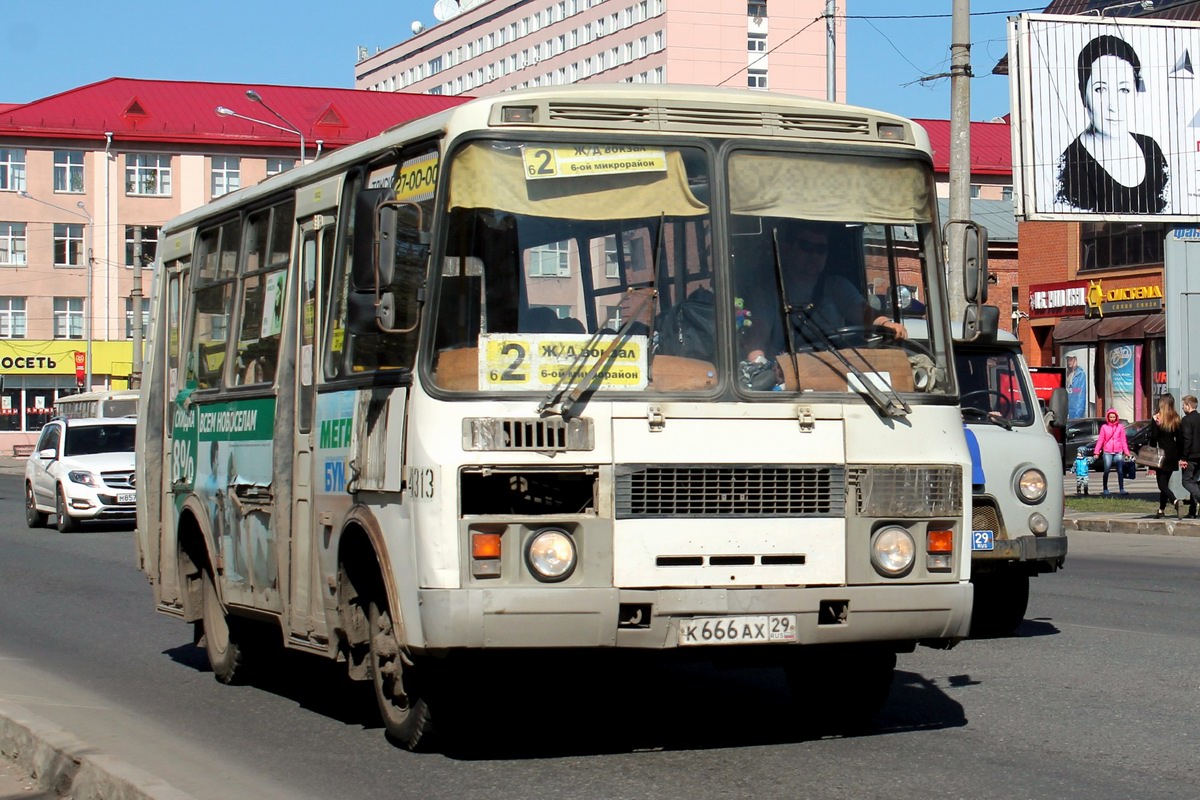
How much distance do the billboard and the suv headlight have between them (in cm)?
1561

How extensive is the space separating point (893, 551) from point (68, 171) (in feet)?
Answer: 251

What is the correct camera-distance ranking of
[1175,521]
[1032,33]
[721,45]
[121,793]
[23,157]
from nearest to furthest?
[121,793], [1175,521], [1032,33], [23,157], [721,45]

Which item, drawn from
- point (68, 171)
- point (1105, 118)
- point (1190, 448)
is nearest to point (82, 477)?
point (1190, 448)

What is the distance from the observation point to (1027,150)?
30391 millimetres

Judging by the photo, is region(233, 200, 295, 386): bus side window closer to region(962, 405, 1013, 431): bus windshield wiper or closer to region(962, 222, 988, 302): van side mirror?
region(962, 222, 988, 302): van side mirror

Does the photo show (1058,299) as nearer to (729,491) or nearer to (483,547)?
(729,491)

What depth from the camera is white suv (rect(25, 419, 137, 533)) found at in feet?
86.6

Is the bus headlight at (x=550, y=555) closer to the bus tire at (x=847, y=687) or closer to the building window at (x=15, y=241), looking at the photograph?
the bus tire at (x=847, y=687)

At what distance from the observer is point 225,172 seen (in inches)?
3196

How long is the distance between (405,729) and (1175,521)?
18.5m

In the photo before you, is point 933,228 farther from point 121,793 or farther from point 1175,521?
point 1175,521

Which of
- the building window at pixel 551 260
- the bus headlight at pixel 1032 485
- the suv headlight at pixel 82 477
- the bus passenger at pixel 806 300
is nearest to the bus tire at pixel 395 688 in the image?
the building window at pixel 551 260

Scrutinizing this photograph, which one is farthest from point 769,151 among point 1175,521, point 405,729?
point 1175,521

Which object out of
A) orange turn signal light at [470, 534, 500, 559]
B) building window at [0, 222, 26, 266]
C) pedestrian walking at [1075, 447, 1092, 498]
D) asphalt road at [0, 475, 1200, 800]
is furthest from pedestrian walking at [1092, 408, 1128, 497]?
building window at [0, 222, 26, 266]
